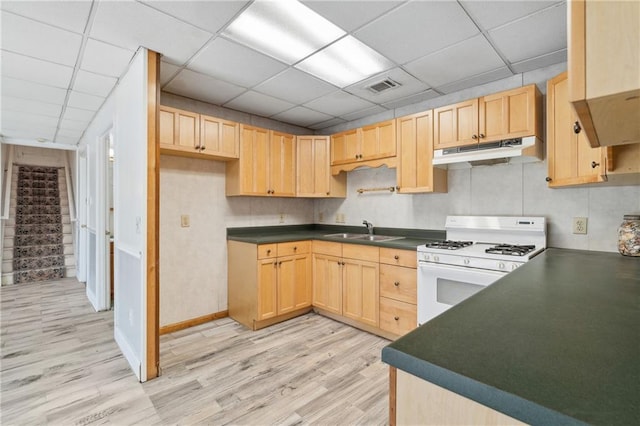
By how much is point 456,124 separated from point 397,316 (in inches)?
72.0

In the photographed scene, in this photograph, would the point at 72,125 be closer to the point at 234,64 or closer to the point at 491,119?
the point at 234,64

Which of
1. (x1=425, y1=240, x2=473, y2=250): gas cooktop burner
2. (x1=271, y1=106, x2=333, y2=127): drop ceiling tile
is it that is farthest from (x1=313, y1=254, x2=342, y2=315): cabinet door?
(x1=271, y1=106, x2=333, y2=127): drop ceiling tile

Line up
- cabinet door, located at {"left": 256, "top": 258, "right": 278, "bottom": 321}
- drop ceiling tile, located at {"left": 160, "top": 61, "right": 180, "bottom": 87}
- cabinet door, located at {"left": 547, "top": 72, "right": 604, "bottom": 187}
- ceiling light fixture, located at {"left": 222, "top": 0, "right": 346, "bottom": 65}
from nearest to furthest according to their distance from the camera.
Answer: ceiling light fixture, located at {"left": 222, "top": 0, "right": 346, "bottom": 65} → cabinet door, located at {"left": 547, "top": 72, "right": 604, "bottom": 187} → drop ceiling tile, located at {"left": 160, "top": 61, "right": 180, "bottom": 87} → cabinet door, located at {"left": 256, "top": 258, "right": 278, "bottom": 321}

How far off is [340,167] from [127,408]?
9.70ft

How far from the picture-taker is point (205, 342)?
113 inches

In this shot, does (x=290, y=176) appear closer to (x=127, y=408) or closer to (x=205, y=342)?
(x=205, y=342)

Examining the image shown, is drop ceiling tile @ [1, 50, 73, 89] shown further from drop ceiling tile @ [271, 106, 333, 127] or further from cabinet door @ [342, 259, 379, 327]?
cabinet door @ [342, 259, 379, 327]

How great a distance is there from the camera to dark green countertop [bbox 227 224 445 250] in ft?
9.92

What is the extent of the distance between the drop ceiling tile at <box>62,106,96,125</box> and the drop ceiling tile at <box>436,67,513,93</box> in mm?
3903

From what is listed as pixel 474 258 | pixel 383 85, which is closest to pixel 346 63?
pixel 383 85

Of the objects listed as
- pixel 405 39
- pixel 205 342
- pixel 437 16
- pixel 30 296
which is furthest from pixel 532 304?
pixel 30 296

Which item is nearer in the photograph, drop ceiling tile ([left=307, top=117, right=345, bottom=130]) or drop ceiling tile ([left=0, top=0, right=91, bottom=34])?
drop ceiling tile ([left=0, top=0, right=91, bottom=34])

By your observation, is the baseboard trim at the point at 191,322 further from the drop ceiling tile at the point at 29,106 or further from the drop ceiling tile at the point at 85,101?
the drop ceiling tile at the point at 29,106

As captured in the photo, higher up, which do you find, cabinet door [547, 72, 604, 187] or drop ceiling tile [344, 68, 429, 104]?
drop ceiling tile [344, 68, 429, 104]
